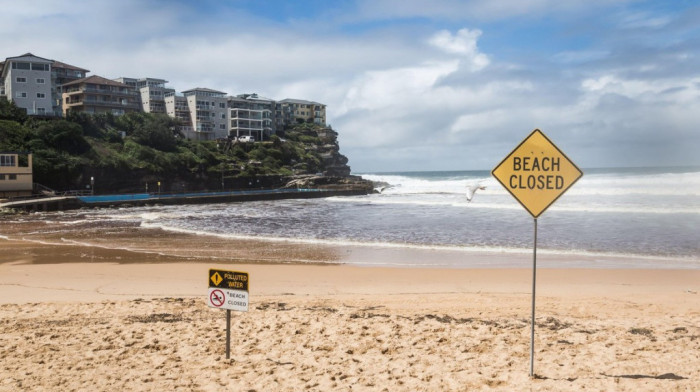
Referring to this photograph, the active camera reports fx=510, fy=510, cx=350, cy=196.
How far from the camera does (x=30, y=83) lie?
253 ft

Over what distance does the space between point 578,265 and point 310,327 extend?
11.2m

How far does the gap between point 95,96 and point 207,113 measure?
873 inches

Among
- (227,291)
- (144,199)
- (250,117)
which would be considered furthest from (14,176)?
(250,117)

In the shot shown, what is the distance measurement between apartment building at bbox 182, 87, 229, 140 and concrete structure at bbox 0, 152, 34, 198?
1768 inches

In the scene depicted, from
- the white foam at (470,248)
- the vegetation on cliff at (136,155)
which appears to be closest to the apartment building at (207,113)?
the vegetation on cliff at (136,155)

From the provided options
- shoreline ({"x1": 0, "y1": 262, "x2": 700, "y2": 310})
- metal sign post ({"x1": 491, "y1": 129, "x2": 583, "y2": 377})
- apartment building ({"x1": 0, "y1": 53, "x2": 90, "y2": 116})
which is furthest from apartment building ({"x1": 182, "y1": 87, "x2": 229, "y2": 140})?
metal sign post ({"x1": 491, "y1": 129, "x2": 583, "y2": 377})

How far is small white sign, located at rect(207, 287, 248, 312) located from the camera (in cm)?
614

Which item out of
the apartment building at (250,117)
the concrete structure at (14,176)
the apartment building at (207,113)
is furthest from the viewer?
the apartment building at (250,117)

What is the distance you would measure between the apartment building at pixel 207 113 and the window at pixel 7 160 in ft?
150

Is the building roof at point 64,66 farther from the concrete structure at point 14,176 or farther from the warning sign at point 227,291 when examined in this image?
the warning sign at point 227,291

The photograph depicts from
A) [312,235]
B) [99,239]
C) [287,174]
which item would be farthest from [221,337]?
[287,174]

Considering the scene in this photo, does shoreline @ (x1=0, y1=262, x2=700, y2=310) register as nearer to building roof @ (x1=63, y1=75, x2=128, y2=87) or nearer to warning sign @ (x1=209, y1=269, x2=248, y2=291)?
warning sign @ (x1=209, y1=269, x2=248, y2=291)

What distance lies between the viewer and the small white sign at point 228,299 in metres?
6.14

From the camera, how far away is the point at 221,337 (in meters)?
7.58
